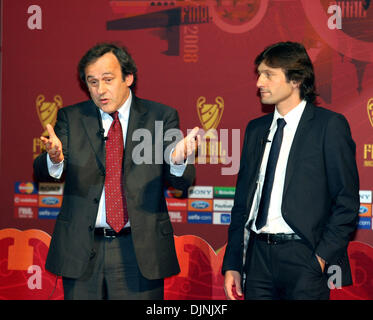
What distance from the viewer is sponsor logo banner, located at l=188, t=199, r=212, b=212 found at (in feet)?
12.9

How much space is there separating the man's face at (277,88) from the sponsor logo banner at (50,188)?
211cm

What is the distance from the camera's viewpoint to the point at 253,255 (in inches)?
104

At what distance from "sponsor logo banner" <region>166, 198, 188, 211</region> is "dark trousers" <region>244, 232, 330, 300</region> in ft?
4.50

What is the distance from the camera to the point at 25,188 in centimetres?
418

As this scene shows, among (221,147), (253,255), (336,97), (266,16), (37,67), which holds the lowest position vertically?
(253,255)

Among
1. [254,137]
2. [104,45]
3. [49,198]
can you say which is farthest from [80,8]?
[254,137]

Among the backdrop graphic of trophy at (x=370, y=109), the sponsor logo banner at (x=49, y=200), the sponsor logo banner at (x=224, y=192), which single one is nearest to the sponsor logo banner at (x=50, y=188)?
the sponsor logo banner at (x=49, y=200)

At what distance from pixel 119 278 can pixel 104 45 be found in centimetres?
136

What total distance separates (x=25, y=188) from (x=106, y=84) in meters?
1.81

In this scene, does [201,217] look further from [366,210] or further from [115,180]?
[115,180]

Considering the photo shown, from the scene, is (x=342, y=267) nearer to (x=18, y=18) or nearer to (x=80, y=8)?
(x=80, y=8)

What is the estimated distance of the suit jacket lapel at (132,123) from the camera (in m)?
2.70

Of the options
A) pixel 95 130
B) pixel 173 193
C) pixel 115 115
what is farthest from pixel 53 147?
pixel 173 193

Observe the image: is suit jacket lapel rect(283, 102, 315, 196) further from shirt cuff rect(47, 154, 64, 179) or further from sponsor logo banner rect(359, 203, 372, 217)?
sponsor logo banner rect(359, 203, 372, 217)
